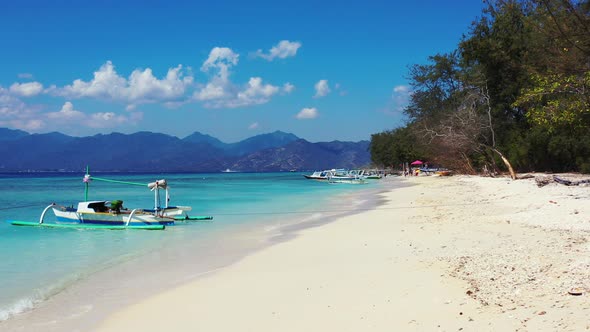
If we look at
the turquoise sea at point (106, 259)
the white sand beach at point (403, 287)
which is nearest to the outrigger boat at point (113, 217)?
the turquoise sea at point (106, 259)

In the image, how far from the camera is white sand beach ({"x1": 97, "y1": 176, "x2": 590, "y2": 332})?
16.3ft

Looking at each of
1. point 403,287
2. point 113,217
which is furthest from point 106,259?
point 403,287

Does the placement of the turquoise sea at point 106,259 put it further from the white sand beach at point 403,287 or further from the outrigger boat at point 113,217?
the white sand beach at point 403,287

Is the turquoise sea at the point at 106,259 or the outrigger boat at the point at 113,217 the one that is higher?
the outrigger boat at the point at 113,217

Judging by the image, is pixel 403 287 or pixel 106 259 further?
pixel 106 259

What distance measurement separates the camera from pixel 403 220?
15219 mm

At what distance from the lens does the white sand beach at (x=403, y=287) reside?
4.96 meters

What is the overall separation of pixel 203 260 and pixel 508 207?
10878 mm

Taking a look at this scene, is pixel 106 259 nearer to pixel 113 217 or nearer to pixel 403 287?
pixel 113 217

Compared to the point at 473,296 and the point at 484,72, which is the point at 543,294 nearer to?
the point at 473,296

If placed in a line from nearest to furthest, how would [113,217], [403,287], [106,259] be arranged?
1. [403,287]
2. [106,259]
3. [113,217]

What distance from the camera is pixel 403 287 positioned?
651 centimetres

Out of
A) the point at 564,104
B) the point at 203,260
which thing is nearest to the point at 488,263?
the point at 203,260

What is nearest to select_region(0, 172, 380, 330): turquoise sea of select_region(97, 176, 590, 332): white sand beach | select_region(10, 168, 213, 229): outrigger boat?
select_region(10, 168, 213, 229): outrigger boat
